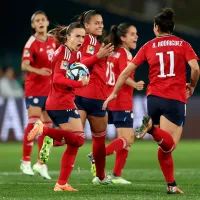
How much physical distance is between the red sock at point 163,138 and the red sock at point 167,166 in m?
0.14

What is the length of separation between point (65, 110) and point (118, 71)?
6.98ft

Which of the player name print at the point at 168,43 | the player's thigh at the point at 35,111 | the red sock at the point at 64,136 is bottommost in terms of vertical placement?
the red sock at the point at 64,136

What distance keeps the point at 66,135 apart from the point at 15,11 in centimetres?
1321

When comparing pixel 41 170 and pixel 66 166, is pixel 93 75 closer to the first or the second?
pixel 66 166

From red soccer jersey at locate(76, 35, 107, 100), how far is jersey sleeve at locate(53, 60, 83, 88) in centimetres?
83

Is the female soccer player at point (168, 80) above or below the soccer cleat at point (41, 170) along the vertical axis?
above

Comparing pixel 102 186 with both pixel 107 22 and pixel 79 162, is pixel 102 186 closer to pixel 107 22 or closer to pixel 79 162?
pixel 79 162

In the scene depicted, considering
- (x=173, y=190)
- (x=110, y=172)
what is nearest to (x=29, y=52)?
(x=110, y=172)

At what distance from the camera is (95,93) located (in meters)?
9.97

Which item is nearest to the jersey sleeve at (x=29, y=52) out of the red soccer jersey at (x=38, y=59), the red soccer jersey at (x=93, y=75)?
the red soccer jersey at (x=38, y=59)

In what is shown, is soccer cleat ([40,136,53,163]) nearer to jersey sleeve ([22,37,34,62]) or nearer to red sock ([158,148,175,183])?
red sock ([158,148,175,183])

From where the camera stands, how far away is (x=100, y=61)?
33.0 ft

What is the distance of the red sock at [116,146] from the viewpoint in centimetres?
1060

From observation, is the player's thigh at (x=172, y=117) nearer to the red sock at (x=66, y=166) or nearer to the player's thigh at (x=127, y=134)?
the red sock at (x=66, y=166)
